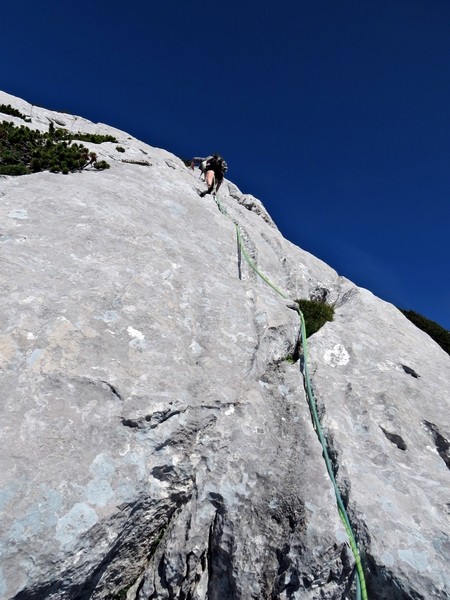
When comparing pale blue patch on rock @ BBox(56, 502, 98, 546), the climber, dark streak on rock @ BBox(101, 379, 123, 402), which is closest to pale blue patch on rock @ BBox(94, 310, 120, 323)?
dark streak on rock @ BBox(101, 379, 123, 402)

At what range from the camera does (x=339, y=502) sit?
5879mm

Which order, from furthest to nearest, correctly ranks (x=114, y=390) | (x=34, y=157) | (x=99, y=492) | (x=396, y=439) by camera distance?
1. (x=34, y=157)
2. (x=396, y=439)
3. (x=114, y=390)
4. (x=99, y=492)

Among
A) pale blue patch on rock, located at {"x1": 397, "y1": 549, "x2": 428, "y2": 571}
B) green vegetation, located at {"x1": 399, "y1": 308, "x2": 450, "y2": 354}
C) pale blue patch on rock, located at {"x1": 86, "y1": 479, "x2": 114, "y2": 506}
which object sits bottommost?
pale blue patch on rock, located at {"x1": 86, "y1": 479, "x2": 114, "y2": 506}

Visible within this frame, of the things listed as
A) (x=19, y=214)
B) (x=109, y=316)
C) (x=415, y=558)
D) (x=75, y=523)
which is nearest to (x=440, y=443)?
(x=415, y=558)

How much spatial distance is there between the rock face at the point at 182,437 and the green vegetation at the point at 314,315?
2.36ft

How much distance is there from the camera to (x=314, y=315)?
38.2ft

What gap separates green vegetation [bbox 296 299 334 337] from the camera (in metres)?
10.9

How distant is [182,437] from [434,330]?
804 inches

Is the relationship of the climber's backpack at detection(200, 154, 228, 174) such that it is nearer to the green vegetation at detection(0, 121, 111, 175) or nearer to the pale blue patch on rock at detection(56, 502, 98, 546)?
the green vegetation at detection(0, 121, 111, 175)

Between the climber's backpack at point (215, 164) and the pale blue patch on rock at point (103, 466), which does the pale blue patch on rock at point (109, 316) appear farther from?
the climber's backpack at point (215, 164)

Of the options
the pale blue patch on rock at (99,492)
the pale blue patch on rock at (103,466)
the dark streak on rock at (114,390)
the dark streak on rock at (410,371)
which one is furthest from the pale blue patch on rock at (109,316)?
the dark streak on rock at (410,371)

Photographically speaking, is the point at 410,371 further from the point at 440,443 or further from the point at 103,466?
the point at 103,466

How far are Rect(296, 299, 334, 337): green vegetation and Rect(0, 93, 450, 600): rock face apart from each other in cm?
72

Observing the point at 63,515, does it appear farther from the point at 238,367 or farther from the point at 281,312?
the point at 281,312
